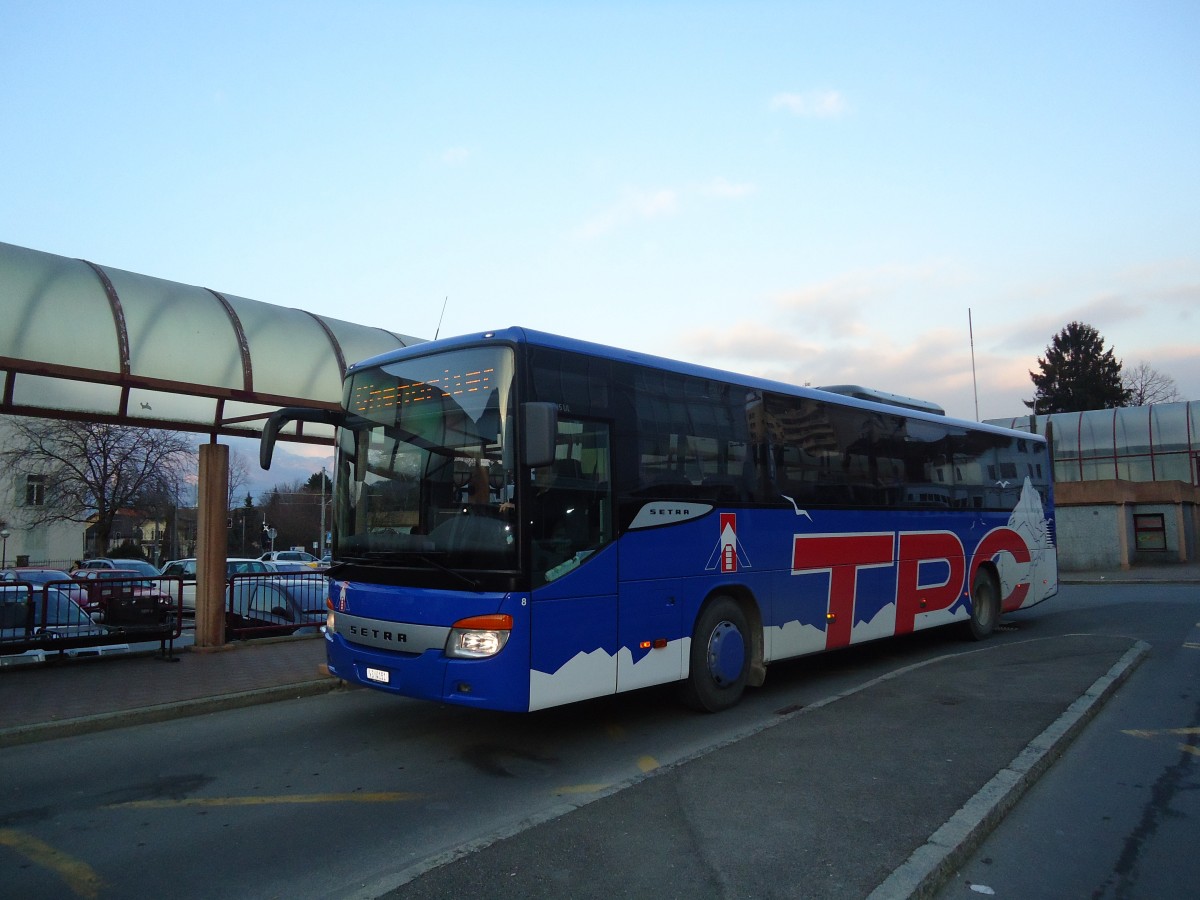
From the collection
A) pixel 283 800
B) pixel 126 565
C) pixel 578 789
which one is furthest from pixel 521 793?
pixel 126 565

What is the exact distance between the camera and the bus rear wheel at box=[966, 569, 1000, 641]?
13.6 m

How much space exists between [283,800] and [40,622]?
717 cm

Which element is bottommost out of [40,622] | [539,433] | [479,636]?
[40,622]

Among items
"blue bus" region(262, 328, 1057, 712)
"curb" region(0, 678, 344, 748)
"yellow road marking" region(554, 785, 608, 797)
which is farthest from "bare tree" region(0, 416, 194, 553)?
"yellow road marking" region(554, 785, 608, 797)

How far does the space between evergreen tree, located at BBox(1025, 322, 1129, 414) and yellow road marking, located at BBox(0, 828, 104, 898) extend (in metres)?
77.9

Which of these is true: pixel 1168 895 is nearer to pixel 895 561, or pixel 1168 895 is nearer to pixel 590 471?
pixel 590 471

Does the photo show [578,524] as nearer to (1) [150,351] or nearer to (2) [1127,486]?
(1) [150,351]

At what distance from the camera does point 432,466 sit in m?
6.95

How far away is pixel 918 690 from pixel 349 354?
10249 millimetres

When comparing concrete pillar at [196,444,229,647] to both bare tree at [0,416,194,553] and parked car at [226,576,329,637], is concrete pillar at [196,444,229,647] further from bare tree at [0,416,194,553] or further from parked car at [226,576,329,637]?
bare tree at [0,416,194,553]

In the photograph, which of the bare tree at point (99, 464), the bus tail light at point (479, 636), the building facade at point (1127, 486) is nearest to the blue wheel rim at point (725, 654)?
the bus tail light at point (479, 636)

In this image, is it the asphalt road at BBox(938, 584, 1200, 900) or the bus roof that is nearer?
the asphalt road at BBox(938, 584, 1200, 900)

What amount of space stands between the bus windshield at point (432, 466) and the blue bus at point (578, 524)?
0.02 metres

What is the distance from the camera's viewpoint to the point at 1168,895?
4395mm
